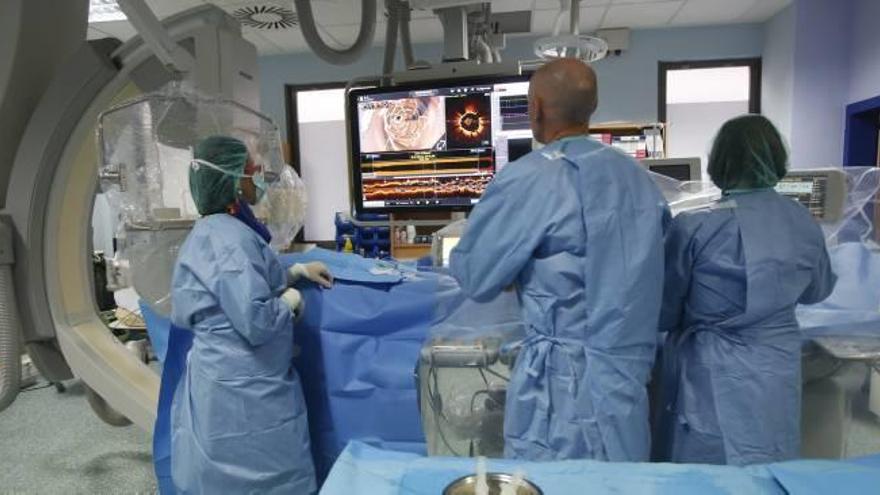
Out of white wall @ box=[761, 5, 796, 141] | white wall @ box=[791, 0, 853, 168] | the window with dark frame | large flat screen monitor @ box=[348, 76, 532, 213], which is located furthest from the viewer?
the window with dark frame

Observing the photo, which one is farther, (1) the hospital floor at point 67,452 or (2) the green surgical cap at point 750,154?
(1) the hospital floor at point 67,452

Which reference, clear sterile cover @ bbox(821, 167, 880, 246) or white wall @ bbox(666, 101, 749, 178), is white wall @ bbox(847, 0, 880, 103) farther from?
clear sterile cover @ bbox(821, 167, 880, 246)

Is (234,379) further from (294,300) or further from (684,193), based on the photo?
(684,193)

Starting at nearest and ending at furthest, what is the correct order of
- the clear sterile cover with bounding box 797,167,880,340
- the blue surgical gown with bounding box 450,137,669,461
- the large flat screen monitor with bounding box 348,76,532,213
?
the blue surgical gown with bounding box 450,137,669,461, the clear sterile cover with bounding box 797,167,880,340, the large flat screen monitor with bounding box 348,76,532,213

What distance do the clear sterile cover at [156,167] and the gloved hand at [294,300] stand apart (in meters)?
0.49

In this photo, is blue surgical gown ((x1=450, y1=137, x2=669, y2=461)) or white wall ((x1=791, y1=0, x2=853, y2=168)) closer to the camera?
blue surgical gown ((x1=450, y1=137, x2=669, y2=461))

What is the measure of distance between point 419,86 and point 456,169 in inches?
12.6

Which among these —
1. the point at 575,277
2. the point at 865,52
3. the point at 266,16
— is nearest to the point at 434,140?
the point at 575,277

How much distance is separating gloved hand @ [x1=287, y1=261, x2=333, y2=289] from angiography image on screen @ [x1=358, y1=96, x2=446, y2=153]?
56 centimetres

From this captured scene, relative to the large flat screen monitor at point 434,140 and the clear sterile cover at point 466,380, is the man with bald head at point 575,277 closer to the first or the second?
the clear sterile cover at point 466,380

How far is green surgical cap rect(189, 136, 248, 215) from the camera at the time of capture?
1800mm

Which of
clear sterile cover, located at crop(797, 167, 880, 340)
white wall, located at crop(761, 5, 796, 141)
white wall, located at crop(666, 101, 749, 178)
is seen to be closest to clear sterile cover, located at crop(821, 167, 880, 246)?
clear sterile cover, located at crop(797, 167, 880, 340)

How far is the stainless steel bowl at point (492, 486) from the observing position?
670 mm

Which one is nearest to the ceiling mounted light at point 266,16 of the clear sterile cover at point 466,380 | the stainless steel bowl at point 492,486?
the clear sterile cover at point 466,380
